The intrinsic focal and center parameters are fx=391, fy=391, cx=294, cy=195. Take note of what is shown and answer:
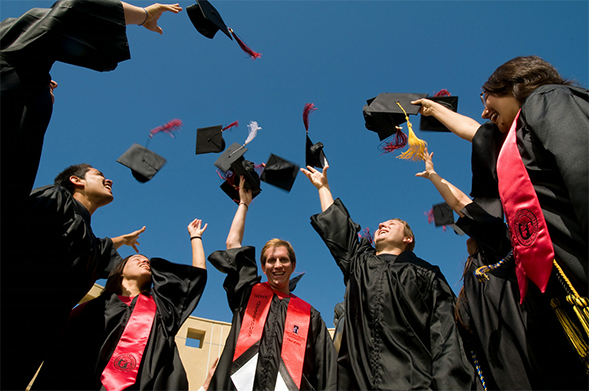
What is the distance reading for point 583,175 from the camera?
128cm

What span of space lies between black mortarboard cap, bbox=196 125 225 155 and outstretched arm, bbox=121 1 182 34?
2.06 metres

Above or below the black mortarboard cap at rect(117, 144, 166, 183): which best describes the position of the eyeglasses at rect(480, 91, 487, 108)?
below

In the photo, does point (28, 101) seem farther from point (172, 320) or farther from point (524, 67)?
point (524, 67)

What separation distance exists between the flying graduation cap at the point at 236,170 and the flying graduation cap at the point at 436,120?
5.57 feet

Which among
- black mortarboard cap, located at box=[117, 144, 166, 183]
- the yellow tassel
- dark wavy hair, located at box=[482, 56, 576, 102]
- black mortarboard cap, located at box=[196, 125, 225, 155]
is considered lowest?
the yellow tassel

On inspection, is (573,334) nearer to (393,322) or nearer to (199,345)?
(393,322)

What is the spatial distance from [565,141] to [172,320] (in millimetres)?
2578

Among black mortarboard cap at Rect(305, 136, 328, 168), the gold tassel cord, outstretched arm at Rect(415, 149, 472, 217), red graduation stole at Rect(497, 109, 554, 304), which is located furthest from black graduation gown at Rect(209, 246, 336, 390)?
the gold tassel cord

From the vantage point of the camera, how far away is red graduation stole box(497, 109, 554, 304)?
58.5 inches

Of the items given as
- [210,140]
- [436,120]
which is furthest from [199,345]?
[436,120]

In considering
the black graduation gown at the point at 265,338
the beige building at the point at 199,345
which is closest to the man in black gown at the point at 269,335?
the black graduation gown at the point at 265,338

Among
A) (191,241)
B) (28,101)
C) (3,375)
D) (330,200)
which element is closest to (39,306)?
(3,375)

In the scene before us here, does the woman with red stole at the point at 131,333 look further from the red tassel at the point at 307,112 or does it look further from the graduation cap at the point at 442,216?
the graduation cap at the point at 442,216

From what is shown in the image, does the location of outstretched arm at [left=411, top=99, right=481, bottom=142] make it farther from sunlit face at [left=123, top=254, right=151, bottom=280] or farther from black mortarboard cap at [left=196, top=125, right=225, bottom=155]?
black mortarboard cap at [left=196, top=125, right=225, bottom=155]
